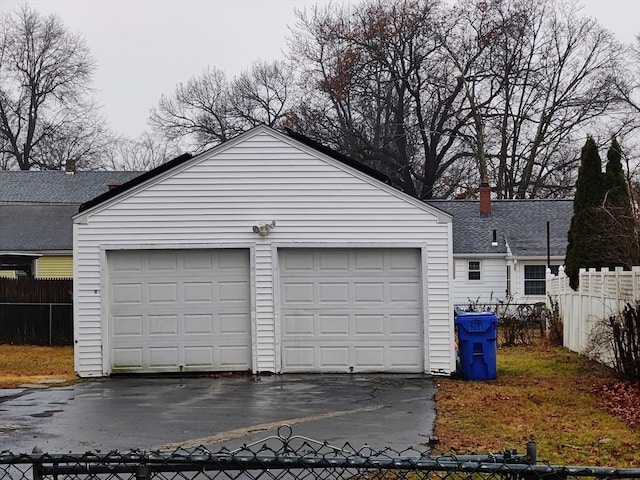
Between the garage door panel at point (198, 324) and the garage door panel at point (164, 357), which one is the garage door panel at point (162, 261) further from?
the garage door panel at point (164, 357)

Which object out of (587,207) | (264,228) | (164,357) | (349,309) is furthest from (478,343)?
(587,207)

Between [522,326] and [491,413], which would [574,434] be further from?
[522,326]

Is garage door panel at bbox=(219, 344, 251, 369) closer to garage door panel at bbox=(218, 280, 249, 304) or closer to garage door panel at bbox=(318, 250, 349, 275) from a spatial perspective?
garage door panel at bbox=(218, 280, 249, 304)

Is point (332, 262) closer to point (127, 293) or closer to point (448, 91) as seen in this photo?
point (127, 293)

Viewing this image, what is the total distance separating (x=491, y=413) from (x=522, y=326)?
48.8 feet

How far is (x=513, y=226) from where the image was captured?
37.2 meters

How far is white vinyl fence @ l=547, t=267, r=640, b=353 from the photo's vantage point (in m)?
14.8

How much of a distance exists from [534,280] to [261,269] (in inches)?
813

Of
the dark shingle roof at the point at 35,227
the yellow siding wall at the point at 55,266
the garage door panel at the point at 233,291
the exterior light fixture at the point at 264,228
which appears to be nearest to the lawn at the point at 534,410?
the garage door panel at the point at 233,291

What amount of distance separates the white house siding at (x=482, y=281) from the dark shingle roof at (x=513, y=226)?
407 mm

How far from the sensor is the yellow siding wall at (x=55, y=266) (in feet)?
111

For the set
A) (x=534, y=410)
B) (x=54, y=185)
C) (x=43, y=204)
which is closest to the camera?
(x=534, y=410)

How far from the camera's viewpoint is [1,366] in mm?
19828

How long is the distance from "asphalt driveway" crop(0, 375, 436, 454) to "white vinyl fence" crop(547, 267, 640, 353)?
346 cm
